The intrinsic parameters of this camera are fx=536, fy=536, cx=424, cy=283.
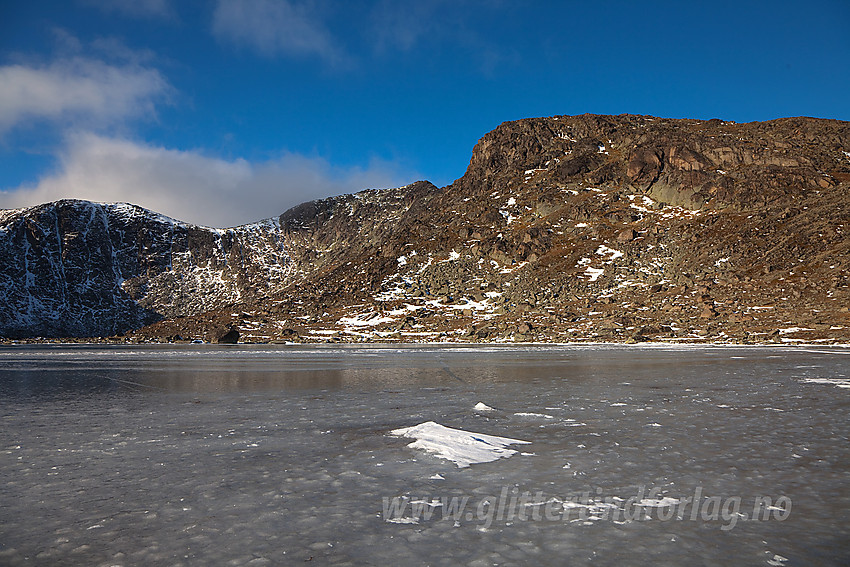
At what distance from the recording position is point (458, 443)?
33.6 feet

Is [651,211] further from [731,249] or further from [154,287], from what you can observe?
[154,287]

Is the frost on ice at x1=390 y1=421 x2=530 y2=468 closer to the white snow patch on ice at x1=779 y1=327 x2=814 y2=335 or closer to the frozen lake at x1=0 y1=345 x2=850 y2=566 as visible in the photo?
the frozen lake at x1=0 y1=345 x2=850 y2=566

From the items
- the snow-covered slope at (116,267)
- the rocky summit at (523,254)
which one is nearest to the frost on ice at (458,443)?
the rocky summit at (523,254)

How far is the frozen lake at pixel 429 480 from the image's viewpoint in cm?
551

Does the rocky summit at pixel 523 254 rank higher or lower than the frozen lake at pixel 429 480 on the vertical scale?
higher

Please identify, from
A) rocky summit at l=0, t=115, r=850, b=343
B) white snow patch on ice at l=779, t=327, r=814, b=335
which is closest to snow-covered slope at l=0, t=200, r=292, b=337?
rocky summit at l=0, t=115, r=850, b=343

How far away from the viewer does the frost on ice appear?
938 centimetres

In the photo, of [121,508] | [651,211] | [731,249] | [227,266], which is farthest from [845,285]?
[227,266]

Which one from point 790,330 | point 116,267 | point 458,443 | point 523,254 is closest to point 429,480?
point 458,443

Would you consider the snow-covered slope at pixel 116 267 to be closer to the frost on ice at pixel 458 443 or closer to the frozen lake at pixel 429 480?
the frozen lake at pixel 429 480

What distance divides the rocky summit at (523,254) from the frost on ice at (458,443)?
177 ft

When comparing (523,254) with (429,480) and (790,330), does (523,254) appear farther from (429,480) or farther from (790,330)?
(429,480)

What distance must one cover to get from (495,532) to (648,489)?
2808 mm

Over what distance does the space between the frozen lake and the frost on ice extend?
6 centimetres
